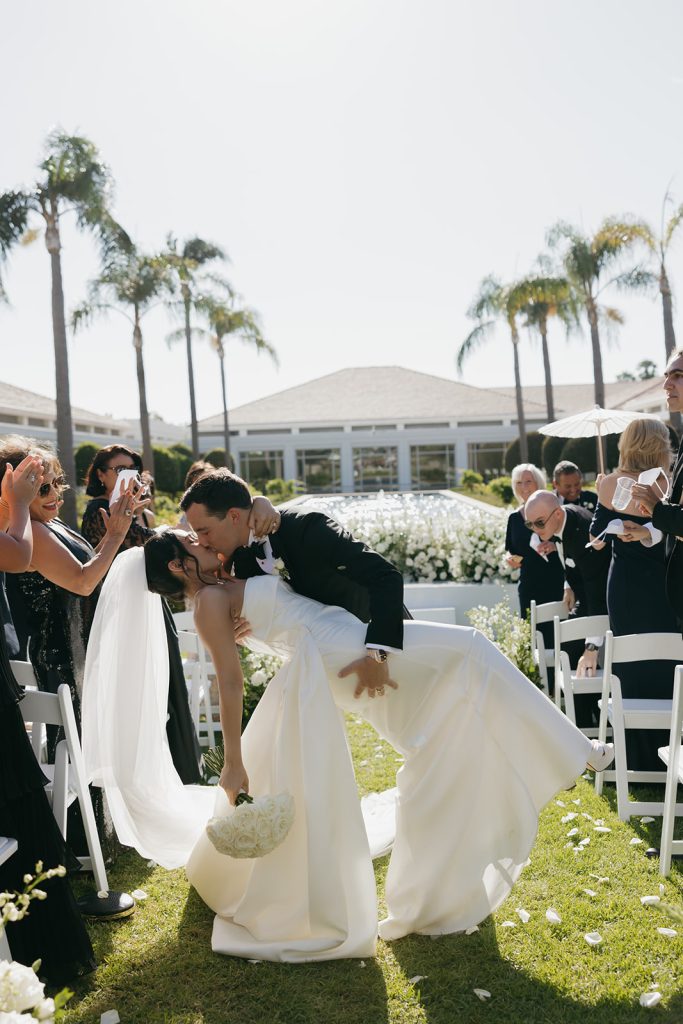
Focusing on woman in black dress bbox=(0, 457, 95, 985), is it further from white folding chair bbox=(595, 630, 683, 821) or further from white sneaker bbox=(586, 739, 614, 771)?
white folding chair bbox=(595, 630, 683, 821)

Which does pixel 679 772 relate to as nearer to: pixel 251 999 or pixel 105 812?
pixel 251 999

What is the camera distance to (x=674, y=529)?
3.64 meters

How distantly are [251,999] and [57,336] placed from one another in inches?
701

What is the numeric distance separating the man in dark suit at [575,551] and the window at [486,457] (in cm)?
Answer: 3821

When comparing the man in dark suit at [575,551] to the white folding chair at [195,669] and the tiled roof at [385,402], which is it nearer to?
the white folding chair at [195,669]

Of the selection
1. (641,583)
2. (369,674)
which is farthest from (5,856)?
(641,583)

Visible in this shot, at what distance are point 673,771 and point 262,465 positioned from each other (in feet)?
141

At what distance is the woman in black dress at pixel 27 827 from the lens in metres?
2.95

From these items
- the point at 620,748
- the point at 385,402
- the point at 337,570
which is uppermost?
the point at 385,402

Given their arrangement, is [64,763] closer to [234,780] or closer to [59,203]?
[234,780]

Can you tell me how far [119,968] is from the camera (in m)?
3.29

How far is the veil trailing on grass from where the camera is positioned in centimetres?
383

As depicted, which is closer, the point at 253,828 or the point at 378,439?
the point at 253,828

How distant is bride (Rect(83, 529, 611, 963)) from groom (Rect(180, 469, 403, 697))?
86 mm
